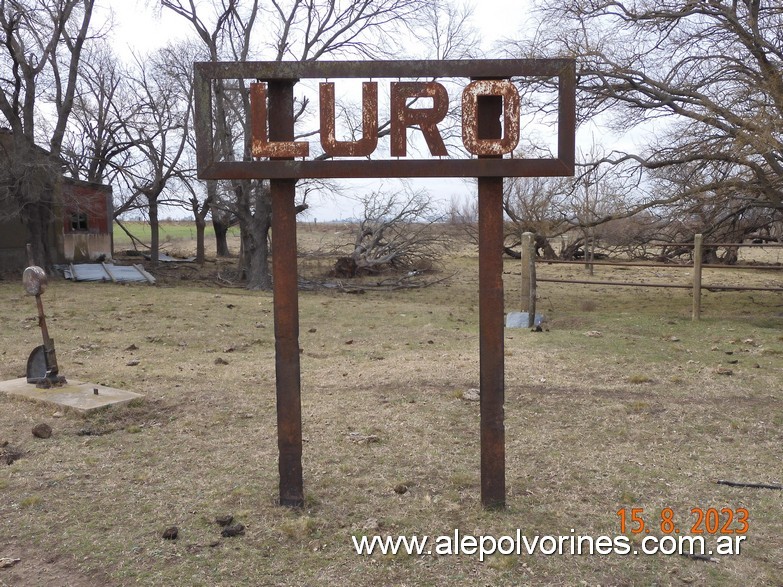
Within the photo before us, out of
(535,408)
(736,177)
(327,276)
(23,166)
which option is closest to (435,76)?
(535,408)

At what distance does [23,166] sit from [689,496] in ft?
53.5

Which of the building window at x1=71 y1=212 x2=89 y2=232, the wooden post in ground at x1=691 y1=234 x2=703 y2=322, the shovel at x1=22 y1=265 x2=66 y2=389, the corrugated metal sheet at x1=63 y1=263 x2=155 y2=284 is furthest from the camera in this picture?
the building window at x1=71 y1=212 x2=89 y2=232

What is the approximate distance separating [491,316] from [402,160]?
91cm

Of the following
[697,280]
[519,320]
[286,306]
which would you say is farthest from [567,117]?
[697,280]

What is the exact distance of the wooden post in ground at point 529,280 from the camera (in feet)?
33.6

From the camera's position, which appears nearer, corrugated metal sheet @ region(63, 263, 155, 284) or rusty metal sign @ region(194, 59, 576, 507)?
rusty metal sign @ region(194, 59, 576, 507)

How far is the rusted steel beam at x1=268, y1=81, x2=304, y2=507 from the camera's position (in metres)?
3.49

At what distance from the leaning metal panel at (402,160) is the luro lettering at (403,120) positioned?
50mm

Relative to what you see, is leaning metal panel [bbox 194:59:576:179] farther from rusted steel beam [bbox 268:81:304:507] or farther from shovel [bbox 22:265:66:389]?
shovel [bbox 22:265:66:389]

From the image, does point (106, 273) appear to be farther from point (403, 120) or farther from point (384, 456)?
point (403, 120)

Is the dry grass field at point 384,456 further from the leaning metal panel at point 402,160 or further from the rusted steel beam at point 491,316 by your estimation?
the leaning metal panel at point 402,160

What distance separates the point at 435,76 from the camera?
3365 millimetres

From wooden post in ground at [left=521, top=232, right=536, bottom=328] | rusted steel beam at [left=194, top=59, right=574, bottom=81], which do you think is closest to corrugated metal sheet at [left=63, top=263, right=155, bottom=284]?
wooden post in ground at [left=521, top=232, right=536, bottom=328]

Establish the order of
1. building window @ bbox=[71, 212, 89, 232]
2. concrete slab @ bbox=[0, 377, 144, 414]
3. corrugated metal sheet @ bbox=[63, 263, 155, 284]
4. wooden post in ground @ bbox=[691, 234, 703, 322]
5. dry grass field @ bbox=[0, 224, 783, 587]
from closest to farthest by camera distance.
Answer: dry grass field @ bbox=[0, 224, 783, 587] → concrete slab @ bbox=[0, 377, 144, 414] → wooden post in ground @ bbox=[691, 234, 703, 322] → corrugated metal sheet @ bbox=[63, 263, 155, 284] → building window @ bbox=[71, 212, 89, 232]
